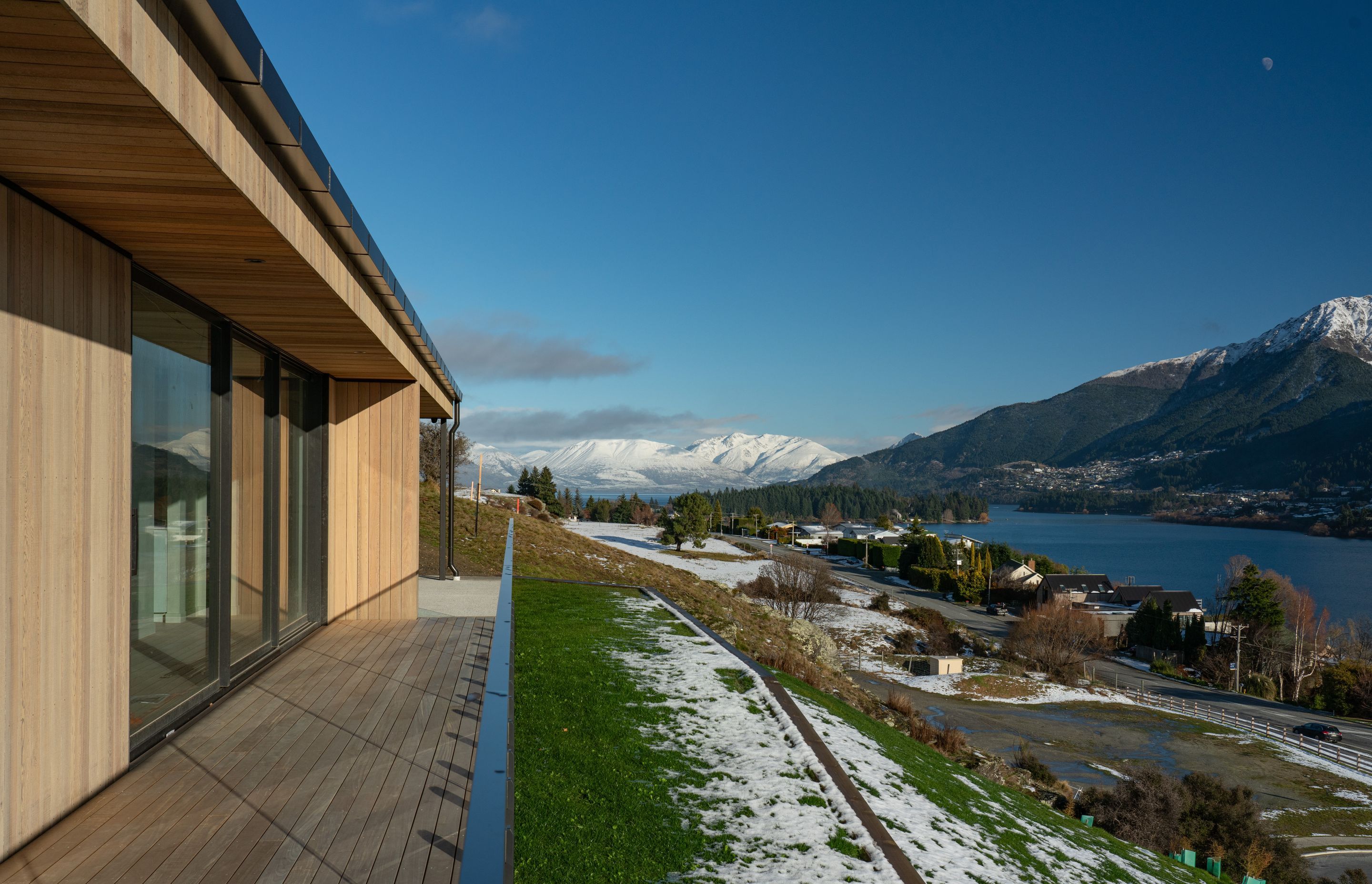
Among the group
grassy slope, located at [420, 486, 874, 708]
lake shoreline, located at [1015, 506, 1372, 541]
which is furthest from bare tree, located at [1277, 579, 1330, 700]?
lake shoreline, located at [1015, 506, 1372, 541]

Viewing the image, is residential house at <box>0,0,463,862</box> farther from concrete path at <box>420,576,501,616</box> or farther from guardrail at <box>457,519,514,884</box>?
concrete path at <box>420,576,501,616</box>

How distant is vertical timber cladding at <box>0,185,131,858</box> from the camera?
2678 mm

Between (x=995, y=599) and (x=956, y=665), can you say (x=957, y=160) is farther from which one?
(x=995, y=599)

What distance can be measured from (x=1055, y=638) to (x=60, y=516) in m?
34.3

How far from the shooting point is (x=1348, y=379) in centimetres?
15500

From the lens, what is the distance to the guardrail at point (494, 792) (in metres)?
1.27

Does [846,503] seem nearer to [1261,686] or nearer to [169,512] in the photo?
[1261,686]

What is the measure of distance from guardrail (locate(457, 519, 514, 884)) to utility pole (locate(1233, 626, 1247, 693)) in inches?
1530

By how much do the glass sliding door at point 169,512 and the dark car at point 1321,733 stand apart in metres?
30.3

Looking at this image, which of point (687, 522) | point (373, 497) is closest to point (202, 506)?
point (373, 497)

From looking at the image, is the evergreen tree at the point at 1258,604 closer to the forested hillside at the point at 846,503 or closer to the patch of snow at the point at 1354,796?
the patch of snow at the point at 1354,796

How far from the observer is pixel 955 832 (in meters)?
5.58

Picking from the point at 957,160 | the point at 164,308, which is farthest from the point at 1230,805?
the point at 957,160

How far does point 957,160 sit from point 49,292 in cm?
3743
